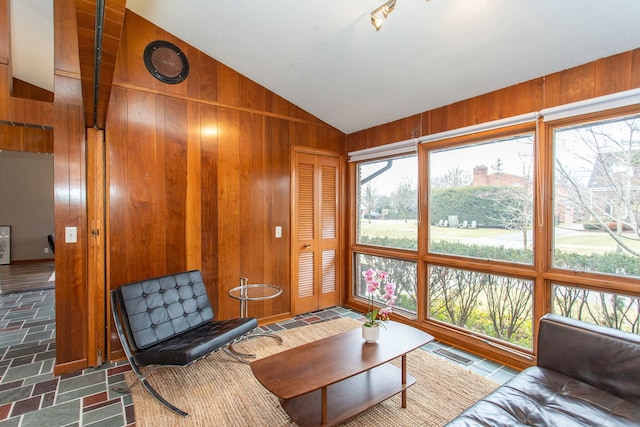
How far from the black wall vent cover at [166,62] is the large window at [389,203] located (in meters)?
2.49

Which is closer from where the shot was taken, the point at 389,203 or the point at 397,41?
the point at 397,41

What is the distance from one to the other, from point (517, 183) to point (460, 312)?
1.41m

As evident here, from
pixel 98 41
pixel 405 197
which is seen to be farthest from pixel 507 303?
pixel 98 41

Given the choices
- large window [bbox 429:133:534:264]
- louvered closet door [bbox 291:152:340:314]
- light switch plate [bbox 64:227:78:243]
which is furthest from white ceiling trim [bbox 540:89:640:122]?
light switch plate [bbox 64:227:78:243]

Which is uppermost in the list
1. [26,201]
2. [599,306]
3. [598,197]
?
[26,201]

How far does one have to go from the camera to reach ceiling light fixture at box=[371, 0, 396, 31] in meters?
1.95

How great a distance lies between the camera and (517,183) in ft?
8.96

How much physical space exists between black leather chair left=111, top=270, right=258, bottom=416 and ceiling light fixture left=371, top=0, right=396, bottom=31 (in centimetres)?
252

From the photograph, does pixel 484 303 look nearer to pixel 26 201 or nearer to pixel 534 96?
pixel 534 96

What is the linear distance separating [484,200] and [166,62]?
3432mm

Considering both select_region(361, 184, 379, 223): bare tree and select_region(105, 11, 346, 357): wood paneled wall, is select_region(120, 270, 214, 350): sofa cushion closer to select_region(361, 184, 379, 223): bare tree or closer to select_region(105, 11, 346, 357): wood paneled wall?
select_region(105, 11, 346, 357): wood paneled wall

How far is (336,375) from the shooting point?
5.75ft

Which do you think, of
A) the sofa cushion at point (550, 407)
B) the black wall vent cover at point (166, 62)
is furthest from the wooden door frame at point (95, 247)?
the sofa cushion at point (550, 407)

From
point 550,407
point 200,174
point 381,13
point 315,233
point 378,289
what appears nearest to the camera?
point 550,407
